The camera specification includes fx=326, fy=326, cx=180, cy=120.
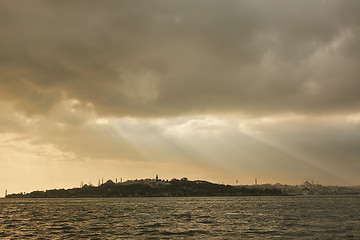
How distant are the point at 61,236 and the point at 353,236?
2181 inches

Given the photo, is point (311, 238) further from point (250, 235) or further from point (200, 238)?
point (200, 238)

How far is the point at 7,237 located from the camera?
204ft

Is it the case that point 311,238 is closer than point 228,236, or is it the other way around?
point 311,238

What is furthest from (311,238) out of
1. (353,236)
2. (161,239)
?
(161,239)

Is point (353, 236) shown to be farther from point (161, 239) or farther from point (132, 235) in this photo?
point (132, 235)

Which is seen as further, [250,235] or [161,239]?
[250,235]

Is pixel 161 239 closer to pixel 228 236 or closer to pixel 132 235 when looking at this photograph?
pixel 132 235

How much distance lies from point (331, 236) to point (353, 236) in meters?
3.99

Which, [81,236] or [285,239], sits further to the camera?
[81,236]

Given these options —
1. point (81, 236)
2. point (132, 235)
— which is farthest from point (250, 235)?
point (81, 236)

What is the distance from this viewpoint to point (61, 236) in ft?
209

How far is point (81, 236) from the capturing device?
2479 inches

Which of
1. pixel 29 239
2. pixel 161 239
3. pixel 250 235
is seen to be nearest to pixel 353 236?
pixel 250 235

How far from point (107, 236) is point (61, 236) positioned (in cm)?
930
